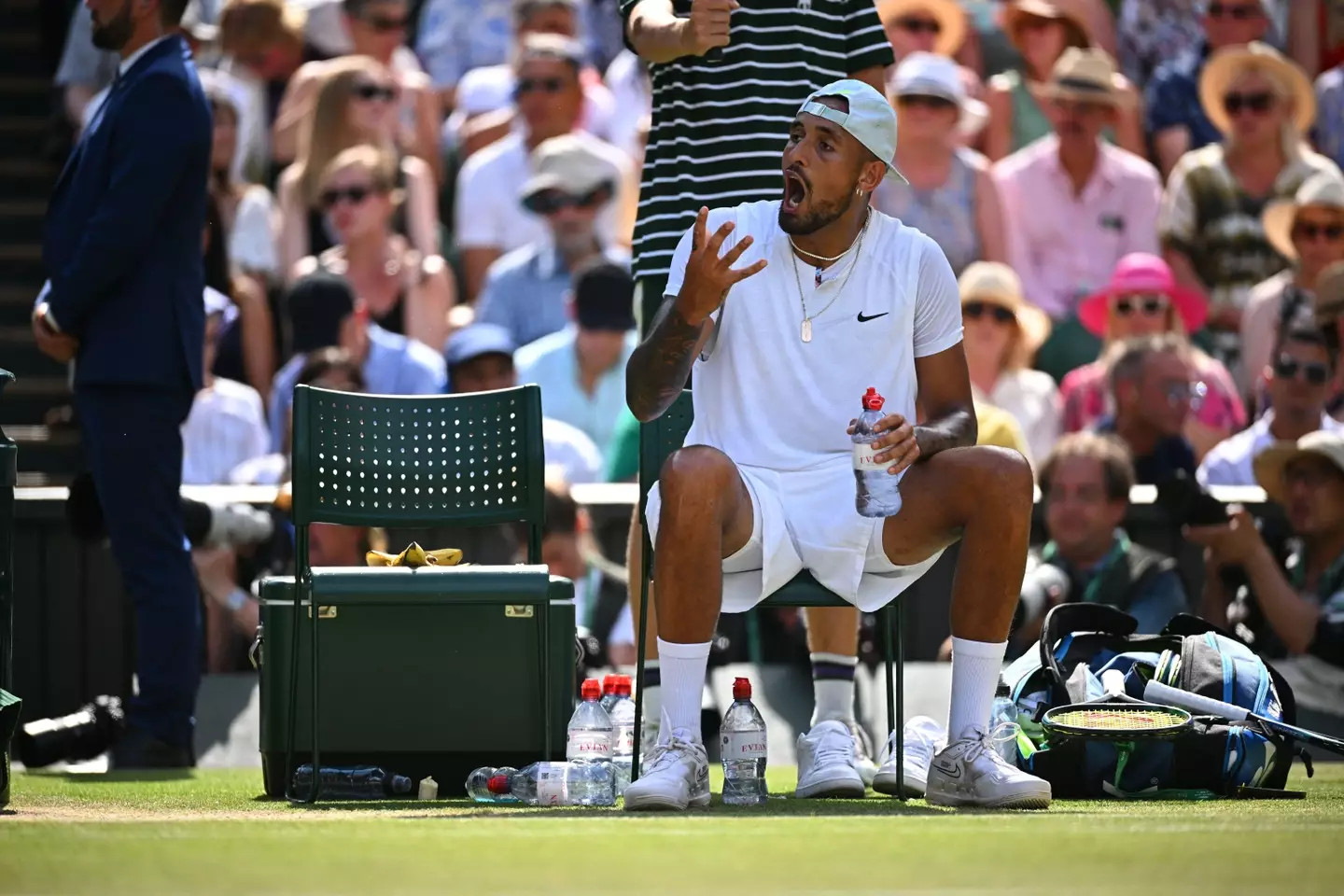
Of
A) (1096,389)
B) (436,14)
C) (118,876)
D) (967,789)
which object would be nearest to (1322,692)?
(1096,389)

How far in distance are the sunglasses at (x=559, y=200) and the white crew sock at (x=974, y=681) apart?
585 centimetres

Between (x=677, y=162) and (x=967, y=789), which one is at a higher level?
(x=677, y=162)

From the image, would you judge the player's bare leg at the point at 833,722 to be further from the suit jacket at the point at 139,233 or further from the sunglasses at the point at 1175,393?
the sunglasses at the point at 1175,393

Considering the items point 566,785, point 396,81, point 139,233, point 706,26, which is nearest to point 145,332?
point 139,233

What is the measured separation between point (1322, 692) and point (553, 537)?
110 inches

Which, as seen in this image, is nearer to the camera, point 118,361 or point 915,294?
point 915,294

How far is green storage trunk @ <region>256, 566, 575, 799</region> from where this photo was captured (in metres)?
6.05

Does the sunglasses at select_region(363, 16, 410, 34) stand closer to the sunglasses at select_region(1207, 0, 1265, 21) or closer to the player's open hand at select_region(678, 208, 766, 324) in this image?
the sunglasses at select_region(1207, 0, 1265, 21)

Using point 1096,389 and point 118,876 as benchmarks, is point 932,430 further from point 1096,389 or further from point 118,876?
point 1096,389

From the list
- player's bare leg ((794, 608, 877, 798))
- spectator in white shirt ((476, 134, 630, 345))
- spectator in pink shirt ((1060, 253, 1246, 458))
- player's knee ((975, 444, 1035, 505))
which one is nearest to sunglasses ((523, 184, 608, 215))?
spectator in white shirt ((476, 134, 630, 345))

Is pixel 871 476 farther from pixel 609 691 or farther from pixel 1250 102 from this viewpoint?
pixel 1250 102

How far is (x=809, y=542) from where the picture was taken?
5.48 metres

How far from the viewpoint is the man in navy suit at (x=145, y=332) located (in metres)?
7.15

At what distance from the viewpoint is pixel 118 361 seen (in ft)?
23.6
